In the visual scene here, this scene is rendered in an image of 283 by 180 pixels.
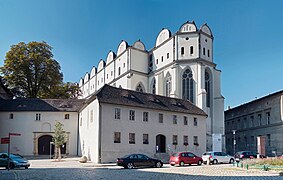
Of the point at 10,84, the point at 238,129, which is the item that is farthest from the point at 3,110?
the point at 238,129

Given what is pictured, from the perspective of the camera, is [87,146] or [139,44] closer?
[87,146]

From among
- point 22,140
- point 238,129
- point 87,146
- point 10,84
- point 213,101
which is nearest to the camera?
point 87,146

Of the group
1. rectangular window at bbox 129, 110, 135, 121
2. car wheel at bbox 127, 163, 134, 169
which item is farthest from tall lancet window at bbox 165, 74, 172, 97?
car wheel at bbox 127, 163, 134, 169

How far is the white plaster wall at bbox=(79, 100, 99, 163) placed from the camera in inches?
1428

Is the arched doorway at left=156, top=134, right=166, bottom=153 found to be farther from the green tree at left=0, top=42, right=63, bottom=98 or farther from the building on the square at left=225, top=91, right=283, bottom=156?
the green tree at left=0, top=42, right=63, bottom=98

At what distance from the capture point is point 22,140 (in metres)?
45.8

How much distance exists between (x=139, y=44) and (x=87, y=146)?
121 feet

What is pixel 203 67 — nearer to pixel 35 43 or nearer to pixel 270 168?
pixel 35 43

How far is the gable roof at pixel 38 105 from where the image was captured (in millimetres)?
46625

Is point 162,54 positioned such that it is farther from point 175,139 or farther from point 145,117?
point 145,117

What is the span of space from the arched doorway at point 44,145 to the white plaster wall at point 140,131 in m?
14.2

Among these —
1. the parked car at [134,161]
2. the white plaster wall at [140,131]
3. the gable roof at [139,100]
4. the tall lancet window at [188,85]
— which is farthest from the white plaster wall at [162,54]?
the parked car at [134,161]

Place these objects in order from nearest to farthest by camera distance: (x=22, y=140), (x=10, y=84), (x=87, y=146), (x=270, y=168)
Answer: (x=270, y=168), (x=87, y=146), (x=22, y=140), (x=10, y=84)

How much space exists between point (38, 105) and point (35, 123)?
2596mm
